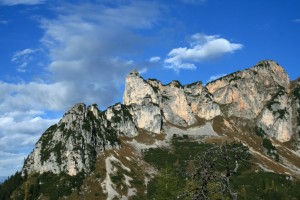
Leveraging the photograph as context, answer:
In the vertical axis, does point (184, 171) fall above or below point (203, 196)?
above

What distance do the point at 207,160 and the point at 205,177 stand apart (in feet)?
2.72

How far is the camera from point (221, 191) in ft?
62.8

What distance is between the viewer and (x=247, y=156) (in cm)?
1886

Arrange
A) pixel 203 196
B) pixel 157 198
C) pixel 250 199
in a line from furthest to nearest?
pixel 250 199 → pixel 157 198 → pixel 203 196

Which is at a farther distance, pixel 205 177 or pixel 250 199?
pixel 250 199

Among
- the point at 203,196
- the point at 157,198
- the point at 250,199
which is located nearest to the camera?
the point at 203,196

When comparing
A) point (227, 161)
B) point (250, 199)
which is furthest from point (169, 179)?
point (250, 199)

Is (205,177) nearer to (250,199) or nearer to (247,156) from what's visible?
(247,156)

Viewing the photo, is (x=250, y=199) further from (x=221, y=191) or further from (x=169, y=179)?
(x=221, y=191)

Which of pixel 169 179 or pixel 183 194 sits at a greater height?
pixel 169 179

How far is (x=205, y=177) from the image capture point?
738 inches

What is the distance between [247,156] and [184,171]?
2.92 metres

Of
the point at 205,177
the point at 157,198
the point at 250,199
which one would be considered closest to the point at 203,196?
the point at 205,177

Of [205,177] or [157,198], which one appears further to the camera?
[157,198]
